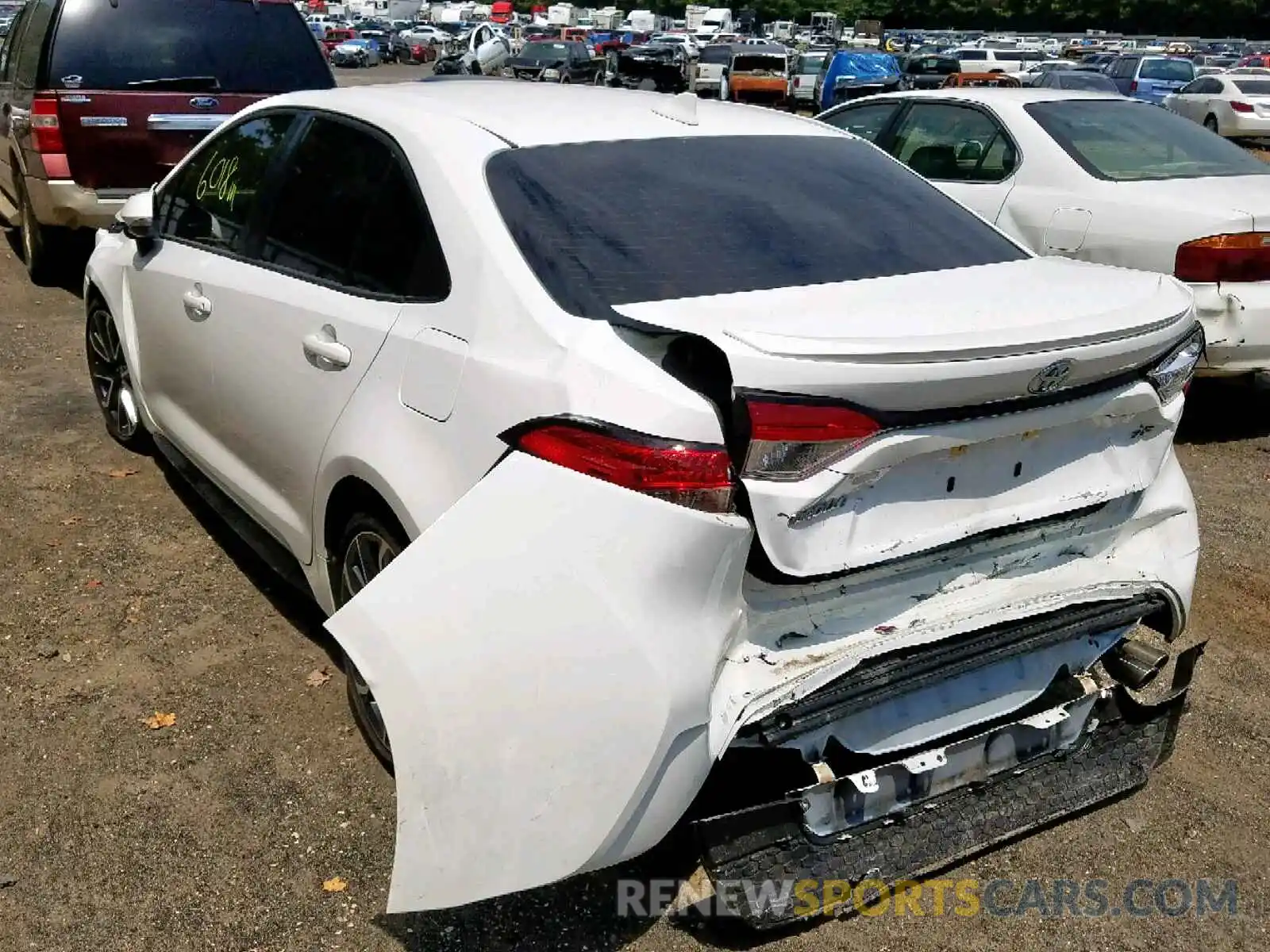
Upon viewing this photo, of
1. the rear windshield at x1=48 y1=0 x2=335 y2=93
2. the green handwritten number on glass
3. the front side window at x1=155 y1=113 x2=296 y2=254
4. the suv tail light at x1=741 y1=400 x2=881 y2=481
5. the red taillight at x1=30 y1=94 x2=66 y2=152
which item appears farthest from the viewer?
the rear windshield at x1=48 y1=0 x2=335 y2=93

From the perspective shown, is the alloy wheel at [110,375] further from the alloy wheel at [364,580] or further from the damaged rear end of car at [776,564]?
the damaged rear end of car at [776,564]

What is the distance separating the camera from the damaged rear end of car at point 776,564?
6.98 ft

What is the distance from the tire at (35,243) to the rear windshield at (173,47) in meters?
1.31

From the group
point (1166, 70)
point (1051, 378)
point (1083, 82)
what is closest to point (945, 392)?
point (1051, 378)

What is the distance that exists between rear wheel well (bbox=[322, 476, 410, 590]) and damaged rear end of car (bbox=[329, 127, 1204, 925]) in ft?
1.40

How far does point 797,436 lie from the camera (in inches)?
83.7

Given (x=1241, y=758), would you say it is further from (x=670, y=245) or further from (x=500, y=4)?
(x=500, y=4)

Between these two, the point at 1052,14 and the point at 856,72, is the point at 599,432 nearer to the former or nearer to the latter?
the point at 856,72

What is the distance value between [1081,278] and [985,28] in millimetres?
90349

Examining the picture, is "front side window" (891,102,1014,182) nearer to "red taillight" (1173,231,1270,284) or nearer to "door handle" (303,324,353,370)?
"red taillight" (1173,231,1270,284)

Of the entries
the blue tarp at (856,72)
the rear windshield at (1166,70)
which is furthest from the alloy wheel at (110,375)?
the rear windshield at (1166,70)

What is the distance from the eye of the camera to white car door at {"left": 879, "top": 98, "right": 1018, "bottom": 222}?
6453 millimetres

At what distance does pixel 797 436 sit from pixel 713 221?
3.09 ft

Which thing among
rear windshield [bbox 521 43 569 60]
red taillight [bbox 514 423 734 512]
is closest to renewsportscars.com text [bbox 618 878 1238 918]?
red taillight [bbox 514 423 734 512]
